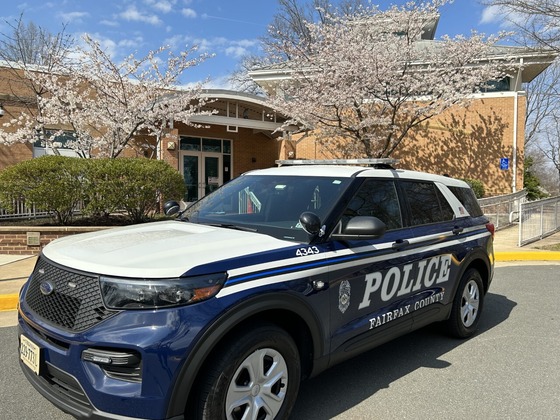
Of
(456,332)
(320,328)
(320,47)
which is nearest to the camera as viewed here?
(320,328)

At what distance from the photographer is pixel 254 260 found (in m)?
2.66

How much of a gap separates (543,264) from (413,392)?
7.20 meters

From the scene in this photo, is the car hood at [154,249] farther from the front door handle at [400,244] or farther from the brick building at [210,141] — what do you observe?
the brick building at [210,141]

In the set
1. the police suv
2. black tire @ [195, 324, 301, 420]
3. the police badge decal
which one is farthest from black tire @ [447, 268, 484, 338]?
black tire @ [195, 324, 301, 420]

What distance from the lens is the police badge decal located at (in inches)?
122

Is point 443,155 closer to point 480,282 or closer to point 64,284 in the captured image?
point 480,282

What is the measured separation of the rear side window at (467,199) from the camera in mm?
4906

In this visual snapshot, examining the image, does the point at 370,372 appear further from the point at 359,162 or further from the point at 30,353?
the point at 30,353

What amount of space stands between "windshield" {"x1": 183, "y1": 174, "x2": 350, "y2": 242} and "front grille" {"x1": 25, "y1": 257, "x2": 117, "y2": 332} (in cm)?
119

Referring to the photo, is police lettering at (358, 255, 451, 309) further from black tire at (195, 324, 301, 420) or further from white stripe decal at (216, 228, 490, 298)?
black tire at (195, 324, 301, 420)

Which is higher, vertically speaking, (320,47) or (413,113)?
(320,47)

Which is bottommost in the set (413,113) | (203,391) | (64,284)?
(203,391)

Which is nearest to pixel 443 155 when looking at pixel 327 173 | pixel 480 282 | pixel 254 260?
pixel 480 282

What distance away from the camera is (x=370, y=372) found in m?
3.92
